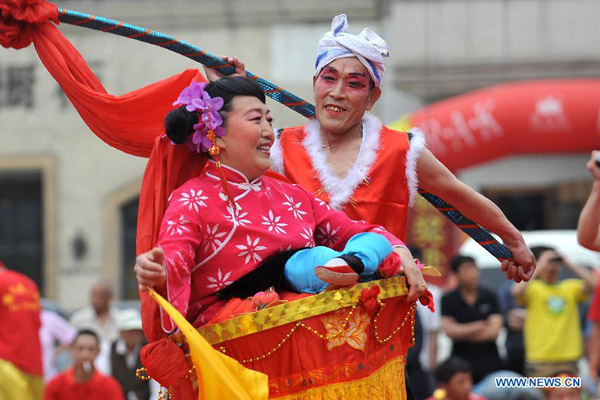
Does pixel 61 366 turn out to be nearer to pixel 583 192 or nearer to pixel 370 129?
pixel 370 129

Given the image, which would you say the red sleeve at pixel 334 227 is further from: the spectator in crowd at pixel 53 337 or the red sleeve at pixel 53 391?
the spectator in crowd at pixel 53 337

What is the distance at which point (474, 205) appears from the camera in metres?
4.12

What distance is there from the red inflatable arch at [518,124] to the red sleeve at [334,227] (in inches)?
291

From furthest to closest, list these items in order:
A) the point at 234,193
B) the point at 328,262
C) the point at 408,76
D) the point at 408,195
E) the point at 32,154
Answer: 1. the point at 32,154
2. the point at 408,76
3. the point at 408,195
4. the point at 234,193
5. the point at 328,262

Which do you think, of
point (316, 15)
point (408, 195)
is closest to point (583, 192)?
point (316, 15)

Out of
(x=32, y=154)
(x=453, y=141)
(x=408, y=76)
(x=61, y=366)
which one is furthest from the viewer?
(x=32, y=154)

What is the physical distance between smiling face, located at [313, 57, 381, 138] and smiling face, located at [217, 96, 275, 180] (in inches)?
18.1

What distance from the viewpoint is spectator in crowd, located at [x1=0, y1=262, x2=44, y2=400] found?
7.37 m

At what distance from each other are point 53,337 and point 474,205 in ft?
19.1

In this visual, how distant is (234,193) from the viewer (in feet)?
11.6

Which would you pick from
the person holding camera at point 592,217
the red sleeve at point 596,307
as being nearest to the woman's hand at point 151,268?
the person holding camera at point 592,217

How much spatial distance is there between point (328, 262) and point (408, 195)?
89cm

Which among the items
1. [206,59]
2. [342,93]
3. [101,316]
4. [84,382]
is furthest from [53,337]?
[342,93]

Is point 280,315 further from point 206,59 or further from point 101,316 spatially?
point 101,316
